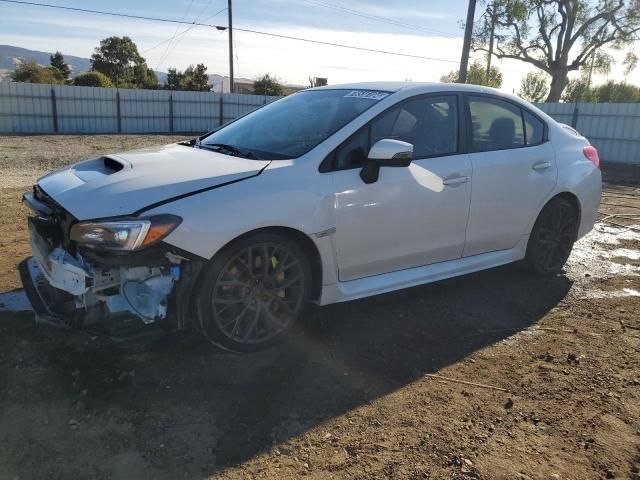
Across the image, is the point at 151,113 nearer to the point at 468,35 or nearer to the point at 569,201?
the point at 468,35

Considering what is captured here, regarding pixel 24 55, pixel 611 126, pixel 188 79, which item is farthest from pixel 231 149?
pixel 24 55

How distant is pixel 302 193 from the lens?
339cm

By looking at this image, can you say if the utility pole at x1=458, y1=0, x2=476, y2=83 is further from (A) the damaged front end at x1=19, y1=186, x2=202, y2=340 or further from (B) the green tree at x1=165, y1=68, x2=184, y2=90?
(B) the green tree at x1=165, y1=68, x2=184, y2=90

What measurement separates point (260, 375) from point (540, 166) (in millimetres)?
3126

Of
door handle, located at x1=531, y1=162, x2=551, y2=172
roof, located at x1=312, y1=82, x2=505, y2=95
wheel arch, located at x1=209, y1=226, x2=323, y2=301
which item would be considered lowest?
wheel arch, located at x1=209, y1=226, x2=323, y2=301

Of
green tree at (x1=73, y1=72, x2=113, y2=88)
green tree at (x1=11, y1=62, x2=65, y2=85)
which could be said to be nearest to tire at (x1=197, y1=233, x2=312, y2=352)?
green tree at (x1=73, y1=72, x2=113, y2=88)

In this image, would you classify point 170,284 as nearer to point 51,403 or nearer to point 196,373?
point 196,373

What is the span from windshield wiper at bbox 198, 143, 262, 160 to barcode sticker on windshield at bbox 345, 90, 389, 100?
98 centimetres

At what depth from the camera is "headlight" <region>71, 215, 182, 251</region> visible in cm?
291

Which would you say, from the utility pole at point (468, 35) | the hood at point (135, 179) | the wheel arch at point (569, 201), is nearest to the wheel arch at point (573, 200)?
the wheel arch at point (569, 201)

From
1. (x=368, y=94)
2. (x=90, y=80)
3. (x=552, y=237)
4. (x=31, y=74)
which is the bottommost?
(x=552, y=237)

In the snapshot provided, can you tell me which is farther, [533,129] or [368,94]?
[533,129]

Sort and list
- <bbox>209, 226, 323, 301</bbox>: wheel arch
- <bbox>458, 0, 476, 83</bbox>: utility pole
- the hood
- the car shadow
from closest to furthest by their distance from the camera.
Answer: the car shadow, the hood, <bbox>209, 226, 323, 301</bbox>: wheel arch, <bbox>458, 0, 476, 83</bbox>: utility pole

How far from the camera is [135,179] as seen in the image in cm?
320
